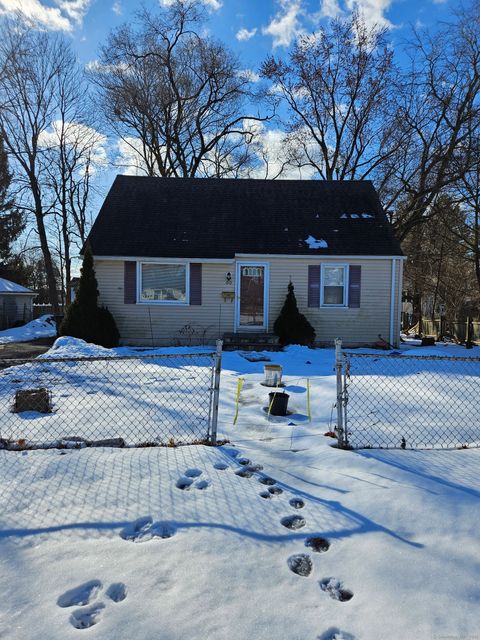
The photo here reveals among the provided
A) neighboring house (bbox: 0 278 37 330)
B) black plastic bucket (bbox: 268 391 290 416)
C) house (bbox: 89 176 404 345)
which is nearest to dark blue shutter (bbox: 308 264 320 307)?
house (bbox: 89 176 404 345)

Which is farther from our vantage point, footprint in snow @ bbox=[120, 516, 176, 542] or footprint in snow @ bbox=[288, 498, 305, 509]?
footprint in snow @ bbox=[288, 498, 305, 509]

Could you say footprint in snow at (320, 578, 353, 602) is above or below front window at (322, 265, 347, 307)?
below

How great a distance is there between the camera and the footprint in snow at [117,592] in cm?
213

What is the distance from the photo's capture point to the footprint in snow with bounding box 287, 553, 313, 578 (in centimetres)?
235

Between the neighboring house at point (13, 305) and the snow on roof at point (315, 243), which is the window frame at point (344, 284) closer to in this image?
the snow on roof at point (315, 243)

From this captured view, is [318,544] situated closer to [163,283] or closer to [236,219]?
[163,283]

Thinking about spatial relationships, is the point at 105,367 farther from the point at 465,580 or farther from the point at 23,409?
the point at 465,580

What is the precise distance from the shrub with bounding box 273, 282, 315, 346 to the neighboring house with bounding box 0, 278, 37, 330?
17.1m

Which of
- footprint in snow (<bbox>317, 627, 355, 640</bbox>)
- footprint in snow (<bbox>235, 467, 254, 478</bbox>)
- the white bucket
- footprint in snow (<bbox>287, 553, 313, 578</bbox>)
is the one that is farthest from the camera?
the white bucket

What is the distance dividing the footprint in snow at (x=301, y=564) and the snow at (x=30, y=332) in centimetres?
1616

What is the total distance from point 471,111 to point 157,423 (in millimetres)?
19539

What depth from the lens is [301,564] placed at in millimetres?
2420

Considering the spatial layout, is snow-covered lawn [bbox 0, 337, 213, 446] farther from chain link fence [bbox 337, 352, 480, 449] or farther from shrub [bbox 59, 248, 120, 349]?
shrub [bbox 59, 248, 120, 349]

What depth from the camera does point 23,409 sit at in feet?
17.5
